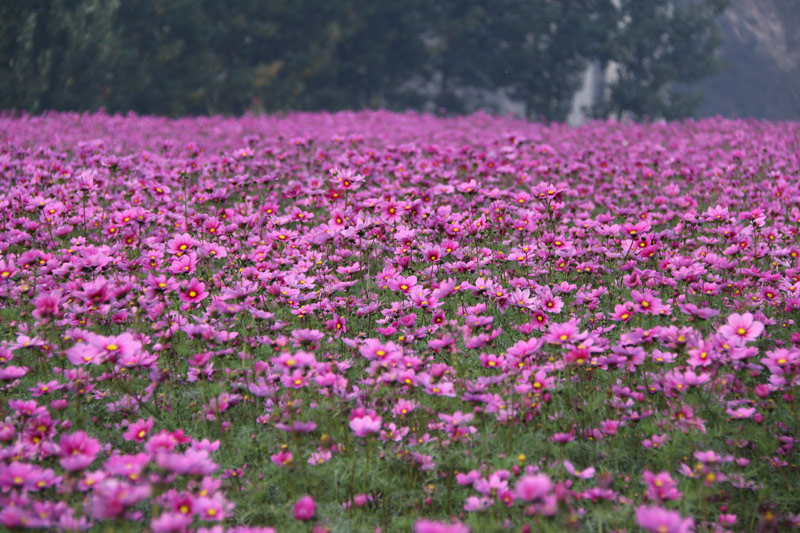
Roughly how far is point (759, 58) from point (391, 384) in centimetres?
3529

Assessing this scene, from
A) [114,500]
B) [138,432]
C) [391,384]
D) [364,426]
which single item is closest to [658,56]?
[391,384]

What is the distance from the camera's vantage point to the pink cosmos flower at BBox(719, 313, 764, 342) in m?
2.94

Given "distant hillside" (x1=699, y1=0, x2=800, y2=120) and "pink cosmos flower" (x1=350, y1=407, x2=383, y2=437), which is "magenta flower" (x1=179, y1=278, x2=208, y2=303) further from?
"distant hillside" (x1=699, y1=0, x2=800, y2=120)

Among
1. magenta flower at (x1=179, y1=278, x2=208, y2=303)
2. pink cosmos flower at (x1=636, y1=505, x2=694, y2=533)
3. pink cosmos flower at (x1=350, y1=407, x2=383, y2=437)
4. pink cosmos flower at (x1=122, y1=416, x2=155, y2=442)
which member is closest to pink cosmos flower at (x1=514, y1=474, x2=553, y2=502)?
pink cosmos flower at (x1=636, y1=505, x2=694, y2=533)

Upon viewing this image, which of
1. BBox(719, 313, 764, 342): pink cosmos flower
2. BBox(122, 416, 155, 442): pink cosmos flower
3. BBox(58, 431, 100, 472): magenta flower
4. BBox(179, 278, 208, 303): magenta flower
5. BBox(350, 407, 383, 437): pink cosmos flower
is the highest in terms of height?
BBox(719, 313, 764, 342): pink cosmos flower

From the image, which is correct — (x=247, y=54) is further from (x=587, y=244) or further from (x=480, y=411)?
(x=480, y=411)

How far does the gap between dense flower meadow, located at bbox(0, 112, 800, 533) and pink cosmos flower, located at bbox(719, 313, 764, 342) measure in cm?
1

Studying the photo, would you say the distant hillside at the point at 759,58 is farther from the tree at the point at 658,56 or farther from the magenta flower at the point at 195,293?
the magenta flower at the point at 195,293

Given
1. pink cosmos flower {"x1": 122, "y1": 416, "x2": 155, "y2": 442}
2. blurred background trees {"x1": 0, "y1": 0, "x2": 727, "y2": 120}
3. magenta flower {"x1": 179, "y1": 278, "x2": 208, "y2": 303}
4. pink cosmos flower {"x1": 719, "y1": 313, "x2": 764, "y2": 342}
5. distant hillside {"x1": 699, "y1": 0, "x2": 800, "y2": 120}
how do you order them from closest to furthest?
pink cosmos flower {"x1": 122, "y1": 416, "x2": 155, "y2": 442}
pink cosmos flower {"x1": 719, "y1": 313, "x2": 764, "y2": 342}
magenta flower {"x1": 179, "y1": 278, "x2": 208, "y2": 303}
blurred background trees {"x1": 0, "y1": 0, "x2": 727, "y2": 120}
distant hillside {"x1": 699, "y1": 0, "x2": 800, "y2": 120}

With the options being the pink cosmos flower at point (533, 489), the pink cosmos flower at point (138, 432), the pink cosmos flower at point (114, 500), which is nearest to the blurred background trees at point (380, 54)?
the pink cosmos flower at point (138, 432)

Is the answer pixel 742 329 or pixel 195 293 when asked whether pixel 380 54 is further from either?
pixel 742 329

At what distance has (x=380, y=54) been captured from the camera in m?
22.3

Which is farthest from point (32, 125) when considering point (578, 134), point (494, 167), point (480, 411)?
point (480, 411)

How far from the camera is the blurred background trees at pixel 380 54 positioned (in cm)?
1892
